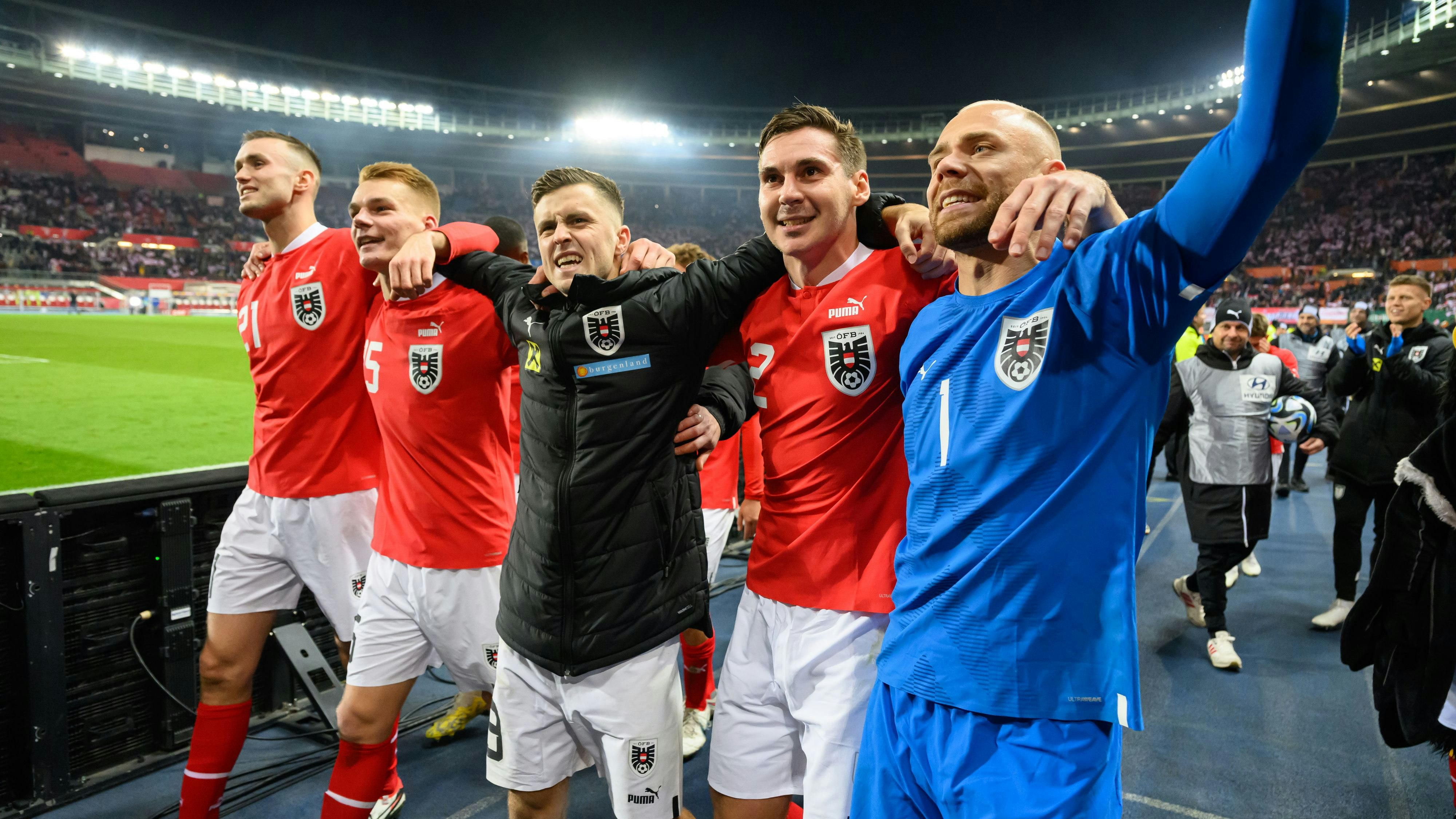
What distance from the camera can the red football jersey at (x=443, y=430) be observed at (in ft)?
8.57

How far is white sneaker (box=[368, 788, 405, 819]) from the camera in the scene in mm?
3055

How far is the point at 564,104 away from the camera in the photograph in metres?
37.8

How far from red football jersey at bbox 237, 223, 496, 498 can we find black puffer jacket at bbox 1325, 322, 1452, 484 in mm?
5838

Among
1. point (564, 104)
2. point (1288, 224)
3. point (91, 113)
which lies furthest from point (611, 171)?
point (1288, 224)

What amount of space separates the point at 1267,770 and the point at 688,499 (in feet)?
10.6

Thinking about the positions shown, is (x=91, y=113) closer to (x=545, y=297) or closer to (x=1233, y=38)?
(x=545, y=297)

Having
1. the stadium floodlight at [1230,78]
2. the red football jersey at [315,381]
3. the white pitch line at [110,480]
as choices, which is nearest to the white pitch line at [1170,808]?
the red football jersey at [315,381]

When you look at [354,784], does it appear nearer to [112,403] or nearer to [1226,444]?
[1226,444]

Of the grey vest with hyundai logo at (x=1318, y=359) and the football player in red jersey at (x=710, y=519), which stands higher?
the grey vest with hyundai logo at (x=1318, y=359)

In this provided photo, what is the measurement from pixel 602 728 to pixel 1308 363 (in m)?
12.2

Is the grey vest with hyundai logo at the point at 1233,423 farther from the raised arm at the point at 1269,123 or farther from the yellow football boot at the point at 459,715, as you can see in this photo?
the yellow football boot at the point at 459,715

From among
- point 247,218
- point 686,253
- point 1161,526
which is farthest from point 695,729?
point 247,218

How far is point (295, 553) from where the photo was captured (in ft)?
9.89

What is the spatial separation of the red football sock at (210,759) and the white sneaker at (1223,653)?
5.27 m
